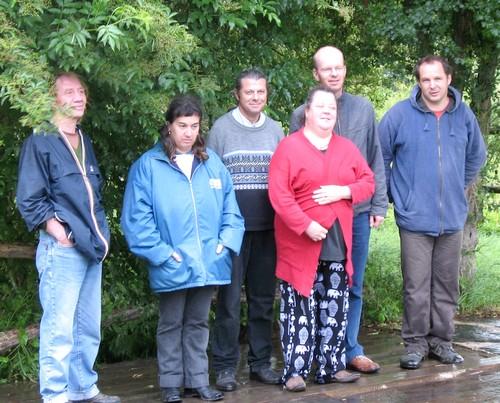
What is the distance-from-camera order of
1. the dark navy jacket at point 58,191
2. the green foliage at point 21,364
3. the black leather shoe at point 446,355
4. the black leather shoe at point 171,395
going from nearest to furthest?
the dark navy jacket at point 58,191, the black leather shoe at point 171,395, the green foliage at point 21,364, the black leather shoe at point 446,355

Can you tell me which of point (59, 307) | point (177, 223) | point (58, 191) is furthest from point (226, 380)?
point (58, 191)

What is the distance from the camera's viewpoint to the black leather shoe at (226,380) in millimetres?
5090

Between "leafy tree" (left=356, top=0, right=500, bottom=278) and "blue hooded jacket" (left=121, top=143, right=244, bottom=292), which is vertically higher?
"leafy tree" (left=356, top=0, right=500, bottom=278)

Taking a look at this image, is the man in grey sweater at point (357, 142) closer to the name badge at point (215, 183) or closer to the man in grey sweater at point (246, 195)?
the man in grey sweater at point (246, 195)

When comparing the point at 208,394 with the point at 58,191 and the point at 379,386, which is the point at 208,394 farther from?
the point at 58,191

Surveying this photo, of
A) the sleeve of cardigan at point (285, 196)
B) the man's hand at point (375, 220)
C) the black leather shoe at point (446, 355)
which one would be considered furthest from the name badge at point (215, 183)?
the black leather shoe at point (446, 355)

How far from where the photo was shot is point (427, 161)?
18.4ft

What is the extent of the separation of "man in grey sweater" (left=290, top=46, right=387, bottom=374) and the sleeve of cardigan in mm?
484

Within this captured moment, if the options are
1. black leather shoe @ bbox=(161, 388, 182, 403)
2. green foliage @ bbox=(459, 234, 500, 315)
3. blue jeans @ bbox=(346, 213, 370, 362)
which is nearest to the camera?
black leather shoe @ bbox=(161, 388, 182, 403)

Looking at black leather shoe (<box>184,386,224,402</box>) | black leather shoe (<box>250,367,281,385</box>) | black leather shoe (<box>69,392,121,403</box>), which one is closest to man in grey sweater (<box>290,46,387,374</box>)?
black leather shoe (<box>250,367,281,385</box>)

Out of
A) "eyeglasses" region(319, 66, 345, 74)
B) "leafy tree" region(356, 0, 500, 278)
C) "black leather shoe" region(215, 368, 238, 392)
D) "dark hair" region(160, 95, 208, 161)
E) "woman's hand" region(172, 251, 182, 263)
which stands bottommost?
"black leather shoe" region(215, 368, 238, 392)

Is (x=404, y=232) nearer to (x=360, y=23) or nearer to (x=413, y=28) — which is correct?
(x=413, y=28)

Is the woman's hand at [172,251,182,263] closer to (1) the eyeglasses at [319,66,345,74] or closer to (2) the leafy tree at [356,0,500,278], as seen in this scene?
(1) the eyeglasses at [319,66,345,74]

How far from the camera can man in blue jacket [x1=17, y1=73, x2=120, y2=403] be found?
438cm
